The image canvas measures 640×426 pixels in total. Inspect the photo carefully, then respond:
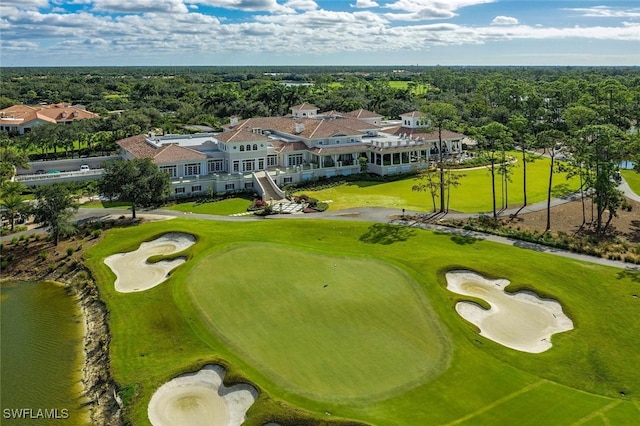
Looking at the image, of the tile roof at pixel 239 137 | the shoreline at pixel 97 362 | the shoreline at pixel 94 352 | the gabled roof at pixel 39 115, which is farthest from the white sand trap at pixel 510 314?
the gabled roof at pixel 39 115

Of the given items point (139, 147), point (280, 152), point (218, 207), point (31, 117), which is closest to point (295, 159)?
point (280, 152)

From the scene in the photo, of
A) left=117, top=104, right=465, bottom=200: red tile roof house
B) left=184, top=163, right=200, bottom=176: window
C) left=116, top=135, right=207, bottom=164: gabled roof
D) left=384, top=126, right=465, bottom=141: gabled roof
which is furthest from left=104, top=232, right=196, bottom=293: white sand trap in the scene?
left=384, top=126, right=465, bottom=141: gabled roof

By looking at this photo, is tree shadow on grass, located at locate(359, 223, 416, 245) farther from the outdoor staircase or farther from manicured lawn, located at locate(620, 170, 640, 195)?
manicured lawn, located at locate(620, 170, 640, 195)

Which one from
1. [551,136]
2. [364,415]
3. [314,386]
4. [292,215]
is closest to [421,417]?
[364,415]

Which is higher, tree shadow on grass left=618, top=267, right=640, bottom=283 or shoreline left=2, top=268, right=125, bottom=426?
tree shadow on grass left=618, top=267, right=640, bottom=283

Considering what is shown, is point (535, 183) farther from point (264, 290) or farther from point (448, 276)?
point (264, 290)

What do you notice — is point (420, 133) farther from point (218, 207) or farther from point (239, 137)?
point (218, 207)

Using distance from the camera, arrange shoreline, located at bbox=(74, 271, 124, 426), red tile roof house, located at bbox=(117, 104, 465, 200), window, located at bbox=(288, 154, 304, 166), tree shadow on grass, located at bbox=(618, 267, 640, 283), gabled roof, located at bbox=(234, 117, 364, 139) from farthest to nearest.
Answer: gabled roof, located at bbox=(234, 117, 364, 139) → window, located at bbox=(288, 154, 304, 166) → red tile roof house, located at bbox=(117, 104, 465, 200) → tree shadow on grass, located at bbox=(618, 267, 640, 283) → shoreline, located at bbox=(74, 271, 124, 426)
